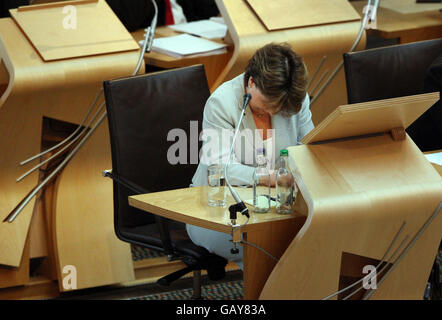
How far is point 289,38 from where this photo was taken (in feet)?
→ 12.4

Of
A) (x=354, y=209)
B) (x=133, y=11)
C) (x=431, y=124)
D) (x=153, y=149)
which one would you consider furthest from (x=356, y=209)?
(x=133, y=11)

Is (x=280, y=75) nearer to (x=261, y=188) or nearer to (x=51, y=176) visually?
(x=261, y=188)

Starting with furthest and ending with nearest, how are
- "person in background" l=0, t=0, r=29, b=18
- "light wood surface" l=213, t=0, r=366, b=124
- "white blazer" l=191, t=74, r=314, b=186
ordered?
"person in background" l=0, t=0, r=29, b=18, "light wood surface" l=213, t=0, r=366, b=124, "white blazer" l=191, t=74, r=314, b=186

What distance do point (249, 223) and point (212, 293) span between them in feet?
4.04

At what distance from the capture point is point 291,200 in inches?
97.5

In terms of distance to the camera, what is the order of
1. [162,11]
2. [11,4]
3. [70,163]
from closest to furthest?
[70,163]
[11,4]
[162,11]

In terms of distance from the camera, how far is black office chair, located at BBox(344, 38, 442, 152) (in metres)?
3.38

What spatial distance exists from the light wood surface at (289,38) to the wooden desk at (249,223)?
1289mm

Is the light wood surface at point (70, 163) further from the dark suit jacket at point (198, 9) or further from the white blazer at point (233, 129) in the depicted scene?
the dark suit jacket at point (198, 9)

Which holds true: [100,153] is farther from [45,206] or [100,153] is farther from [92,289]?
[92,289]

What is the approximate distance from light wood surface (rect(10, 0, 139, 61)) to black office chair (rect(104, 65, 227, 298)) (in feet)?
1.50

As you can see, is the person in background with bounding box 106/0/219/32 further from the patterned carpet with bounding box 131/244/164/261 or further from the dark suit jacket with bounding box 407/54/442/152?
the dark suit jacket with bounding box 407/54/442/152

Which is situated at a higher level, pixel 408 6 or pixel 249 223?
pixel 408 6

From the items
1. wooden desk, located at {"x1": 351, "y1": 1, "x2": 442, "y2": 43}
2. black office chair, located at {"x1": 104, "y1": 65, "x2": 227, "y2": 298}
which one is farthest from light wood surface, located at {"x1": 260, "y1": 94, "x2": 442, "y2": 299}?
wooden desk, located at {"x1": 351, "y1": 1, "x2": 442, "y2": 43}
